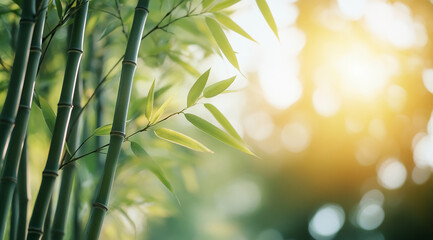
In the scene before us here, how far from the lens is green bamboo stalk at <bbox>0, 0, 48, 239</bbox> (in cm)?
65

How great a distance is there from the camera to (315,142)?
468cm

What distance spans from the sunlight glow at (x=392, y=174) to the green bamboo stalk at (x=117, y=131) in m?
3.77

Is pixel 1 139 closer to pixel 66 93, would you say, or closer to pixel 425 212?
pixel 66 93

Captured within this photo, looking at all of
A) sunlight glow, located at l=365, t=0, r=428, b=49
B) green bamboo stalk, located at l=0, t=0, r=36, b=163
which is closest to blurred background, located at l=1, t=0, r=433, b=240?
sunlight glow, located at l=365, t=0, r=428, b=49

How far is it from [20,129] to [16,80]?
8 centimetres

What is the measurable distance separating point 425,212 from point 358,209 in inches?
28.2

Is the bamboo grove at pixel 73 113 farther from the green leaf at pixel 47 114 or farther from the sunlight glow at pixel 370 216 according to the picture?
the sunlight glow at pixel 370 216

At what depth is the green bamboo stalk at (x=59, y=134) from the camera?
0.67 m

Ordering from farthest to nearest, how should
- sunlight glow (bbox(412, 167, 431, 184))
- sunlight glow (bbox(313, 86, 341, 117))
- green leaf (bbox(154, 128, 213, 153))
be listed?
sunlight glow (bbox(412, 167, 431, 184))
sunlight glow (bbox(313, 86, 341, 117))
green leaf (bbox(154, 128, 213, 153))

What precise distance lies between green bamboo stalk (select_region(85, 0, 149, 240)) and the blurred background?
542 mm

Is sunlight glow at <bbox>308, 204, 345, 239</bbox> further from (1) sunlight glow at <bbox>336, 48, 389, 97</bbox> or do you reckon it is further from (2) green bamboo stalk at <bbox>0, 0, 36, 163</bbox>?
(2) green bamboo stalk at <bbox>0, 0, 36, 163</bbox>

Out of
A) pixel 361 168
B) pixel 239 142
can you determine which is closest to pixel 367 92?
pixel 361 168

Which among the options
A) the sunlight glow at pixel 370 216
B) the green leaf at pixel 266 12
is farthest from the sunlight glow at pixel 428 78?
the green leaf at pixel 266 12

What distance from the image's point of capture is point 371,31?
3.37 m
